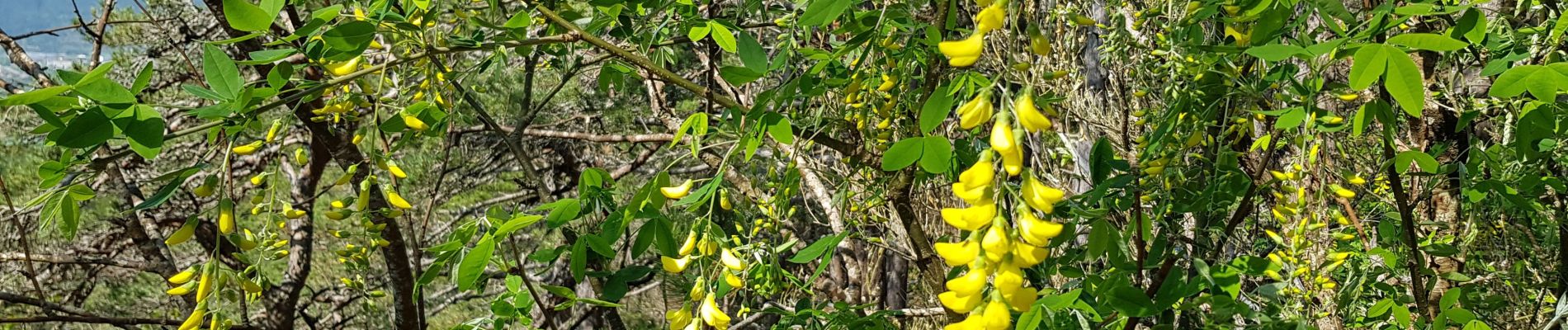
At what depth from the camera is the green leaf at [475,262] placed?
86 centimetres

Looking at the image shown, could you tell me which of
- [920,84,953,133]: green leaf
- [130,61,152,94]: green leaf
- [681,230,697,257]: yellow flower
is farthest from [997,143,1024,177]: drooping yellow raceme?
[130,61,152,94]: green leaf

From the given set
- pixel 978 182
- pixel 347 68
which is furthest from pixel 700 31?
pixel 978 182

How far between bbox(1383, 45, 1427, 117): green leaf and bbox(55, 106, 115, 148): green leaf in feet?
3.22

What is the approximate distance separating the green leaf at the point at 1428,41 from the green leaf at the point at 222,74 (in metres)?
0.96

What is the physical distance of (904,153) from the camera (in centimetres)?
89

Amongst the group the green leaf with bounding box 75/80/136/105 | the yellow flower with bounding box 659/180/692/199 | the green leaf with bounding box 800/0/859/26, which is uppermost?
the green leaf with bounding box 75/80/136/105

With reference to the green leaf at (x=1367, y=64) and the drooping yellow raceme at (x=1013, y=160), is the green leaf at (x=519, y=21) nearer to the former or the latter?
the drooping yellow raceme at (x=1013, y=160)

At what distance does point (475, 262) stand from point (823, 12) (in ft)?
1.32

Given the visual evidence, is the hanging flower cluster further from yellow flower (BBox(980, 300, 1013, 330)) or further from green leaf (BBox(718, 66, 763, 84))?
green leaf (BBox(718, 66, 763, 84))

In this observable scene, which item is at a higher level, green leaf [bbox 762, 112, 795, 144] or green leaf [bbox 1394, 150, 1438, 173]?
green leaf [bbox 762, 112, 795, 144]

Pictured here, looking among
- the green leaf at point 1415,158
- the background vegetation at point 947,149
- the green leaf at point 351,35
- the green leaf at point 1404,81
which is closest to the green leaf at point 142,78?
the background vegetation at point 947,149

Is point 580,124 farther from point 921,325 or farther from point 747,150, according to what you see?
point 747,150

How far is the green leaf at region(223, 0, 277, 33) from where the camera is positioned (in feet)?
2.37

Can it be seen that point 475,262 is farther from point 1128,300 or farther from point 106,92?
point 1128,300
